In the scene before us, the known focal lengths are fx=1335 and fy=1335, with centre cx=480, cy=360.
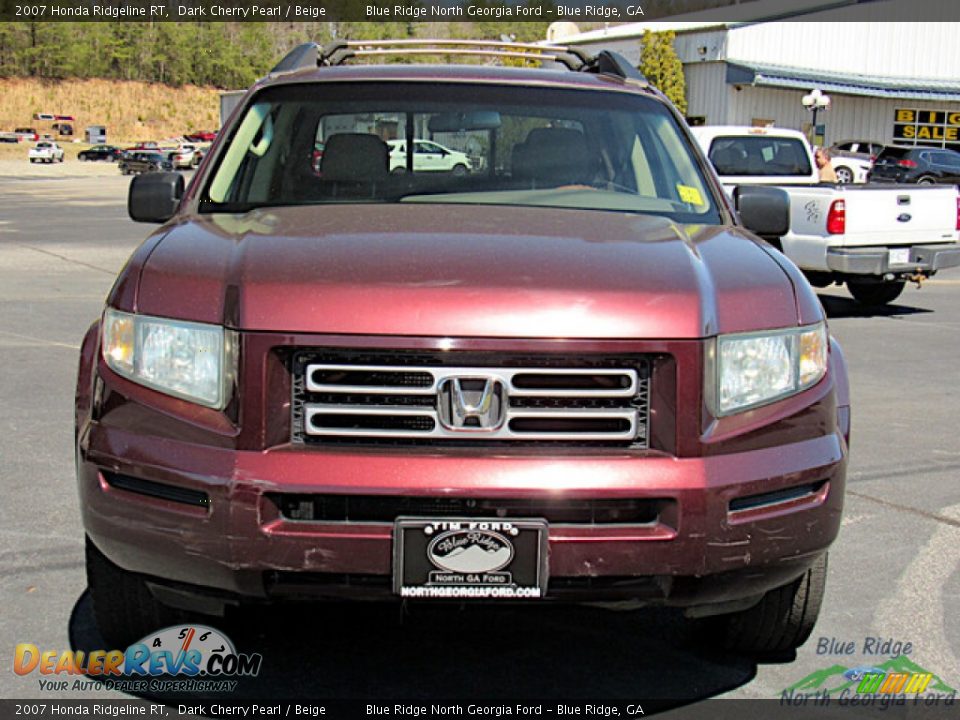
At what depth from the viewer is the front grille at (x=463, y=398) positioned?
3.16 meters

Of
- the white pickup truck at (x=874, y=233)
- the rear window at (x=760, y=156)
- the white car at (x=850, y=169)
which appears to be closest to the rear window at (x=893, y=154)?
the white car at (x=850, y=169)

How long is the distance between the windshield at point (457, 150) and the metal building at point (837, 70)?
43678 millimetres

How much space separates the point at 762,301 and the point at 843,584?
167cm

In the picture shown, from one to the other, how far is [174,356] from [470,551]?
885 millimetres

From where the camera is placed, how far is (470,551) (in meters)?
3.13

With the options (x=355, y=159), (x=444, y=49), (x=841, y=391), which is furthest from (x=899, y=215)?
→ (x=841, y=391)

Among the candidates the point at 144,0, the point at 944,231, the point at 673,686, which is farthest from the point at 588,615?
the point at 144,0

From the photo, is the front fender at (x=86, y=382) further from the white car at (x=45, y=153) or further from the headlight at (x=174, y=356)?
the white car at (x=45, y=153)

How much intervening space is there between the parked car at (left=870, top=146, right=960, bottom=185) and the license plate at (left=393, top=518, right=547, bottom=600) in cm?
3448

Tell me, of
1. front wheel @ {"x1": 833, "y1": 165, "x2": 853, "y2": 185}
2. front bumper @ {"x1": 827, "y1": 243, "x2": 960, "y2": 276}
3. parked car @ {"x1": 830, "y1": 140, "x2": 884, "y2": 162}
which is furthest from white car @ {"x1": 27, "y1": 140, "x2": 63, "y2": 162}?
front bumper @ {"x1": 827, "y1": 243, "x2": 960, "y2": 276}

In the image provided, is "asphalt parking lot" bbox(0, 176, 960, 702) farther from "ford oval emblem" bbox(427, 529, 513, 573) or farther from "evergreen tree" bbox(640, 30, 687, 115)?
"evergreen tree" bbox(640, 30, 687, 115)

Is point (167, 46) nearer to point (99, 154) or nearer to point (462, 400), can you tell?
point (99, 154)

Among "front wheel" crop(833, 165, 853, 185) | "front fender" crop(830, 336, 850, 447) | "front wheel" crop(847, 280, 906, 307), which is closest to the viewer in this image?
"front fender" crop(830, 336, 850, 447)

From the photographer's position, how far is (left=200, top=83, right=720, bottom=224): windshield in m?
4.57
